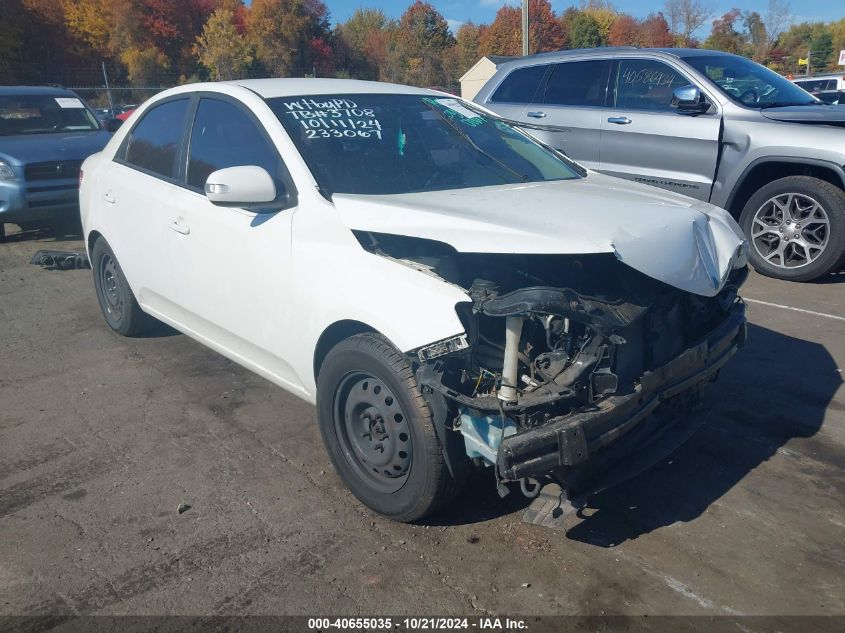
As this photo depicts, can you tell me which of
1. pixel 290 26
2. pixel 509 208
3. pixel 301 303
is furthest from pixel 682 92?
pixel 290 26

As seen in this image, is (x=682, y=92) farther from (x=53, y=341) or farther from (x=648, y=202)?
(x=53, y=341)

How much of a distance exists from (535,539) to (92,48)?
193ft

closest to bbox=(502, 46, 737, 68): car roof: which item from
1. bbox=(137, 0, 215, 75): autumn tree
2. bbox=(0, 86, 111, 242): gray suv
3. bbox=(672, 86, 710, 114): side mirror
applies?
bbox=(672, 86, 710, 114): side mirror

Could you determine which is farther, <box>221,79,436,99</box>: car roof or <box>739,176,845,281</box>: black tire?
<box>739,176,845,281</box>: black tire

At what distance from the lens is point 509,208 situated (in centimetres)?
318

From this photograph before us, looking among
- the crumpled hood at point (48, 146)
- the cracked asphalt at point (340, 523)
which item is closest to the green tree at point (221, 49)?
the crumpled hood at point (48, 146)

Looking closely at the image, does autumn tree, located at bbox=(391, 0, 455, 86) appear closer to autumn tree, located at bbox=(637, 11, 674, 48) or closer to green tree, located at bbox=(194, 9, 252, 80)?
green tree, located at bbox=(194, 9, 252, 80)

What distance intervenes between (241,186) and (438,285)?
3.72 feet

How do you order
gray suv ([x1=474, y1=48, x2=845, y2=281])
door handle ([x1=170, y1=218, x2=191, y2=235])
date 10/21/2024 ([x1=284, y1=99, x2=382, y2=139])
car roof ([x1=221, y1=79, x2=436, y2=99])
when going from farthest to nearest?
gray suv ([x1=474, y1=48, x2=845, y2=281]) → door handle ([x1=170, y1=218, x2=191, y2=235]) → car roof ([x1=221, y1=79, x2=436, y2=99]) → date 10/21/2024 ([x1=284, y1=99, x2=382, y2=139])

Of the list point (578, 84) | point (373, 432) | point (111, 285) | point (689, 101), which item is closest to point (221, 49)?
point (578, 84)

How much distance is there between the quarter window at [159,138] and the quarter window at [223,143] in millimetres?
223

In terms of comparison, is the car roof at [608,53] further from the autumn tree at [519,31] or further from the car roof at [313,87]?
the autumn tree at [519,31]

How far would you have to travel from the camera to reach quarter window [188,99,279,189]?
3770 millimetres

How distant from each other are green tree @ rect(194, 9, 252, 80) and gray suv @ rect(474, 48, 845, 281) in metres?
35.7
